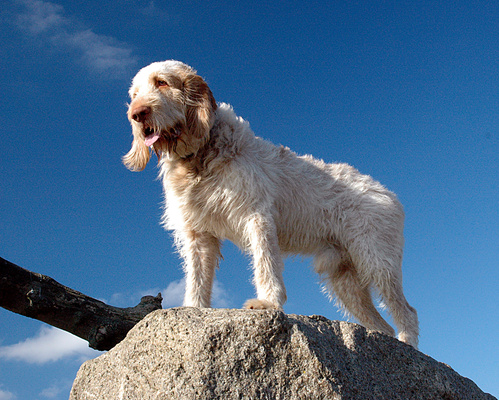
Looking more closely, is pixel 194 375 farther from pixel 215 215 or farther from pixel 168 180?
pixel 168 180

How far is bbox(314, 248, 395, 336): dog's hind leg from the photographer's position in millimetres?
6939

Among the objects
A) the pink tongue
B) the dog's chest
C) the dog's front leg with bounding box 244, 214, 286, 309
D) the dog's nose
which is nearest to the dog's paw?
the dog's front leg with bounding box 244, 214, 286, 309

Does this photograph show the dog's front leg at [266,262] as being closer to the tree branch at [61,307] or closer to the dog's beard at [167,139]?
the dog's beard at [167,139]

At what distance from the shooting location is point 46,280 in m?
5.28

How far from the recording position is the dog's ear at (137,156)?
6204mm

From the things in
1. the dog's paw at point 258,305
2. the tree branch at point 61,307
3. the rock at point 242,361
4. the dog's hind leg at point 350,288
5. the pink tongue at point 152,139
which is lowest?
the rock at point 242,361

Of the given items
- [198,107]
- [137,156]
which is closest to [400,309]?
[198,107]

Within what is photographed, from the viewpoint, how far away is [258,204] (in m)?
5.74

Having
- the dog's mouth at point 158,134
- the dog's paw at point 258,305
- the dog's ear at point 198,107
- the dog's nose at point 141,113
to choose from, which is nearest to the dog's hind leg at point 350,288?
the dog's paw at point 258,305

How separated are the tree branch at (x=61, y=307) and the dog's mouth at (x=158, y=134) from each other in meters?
1.92

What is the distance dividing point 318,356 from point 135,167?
145 inches

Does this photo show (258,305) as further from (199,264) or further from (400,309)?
(400,309)

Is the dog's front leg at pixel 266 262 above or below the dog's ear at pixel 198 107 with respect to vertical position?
below

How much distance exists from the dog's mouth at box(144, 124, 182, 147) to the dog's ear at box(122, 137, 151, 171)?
13.7 inches
